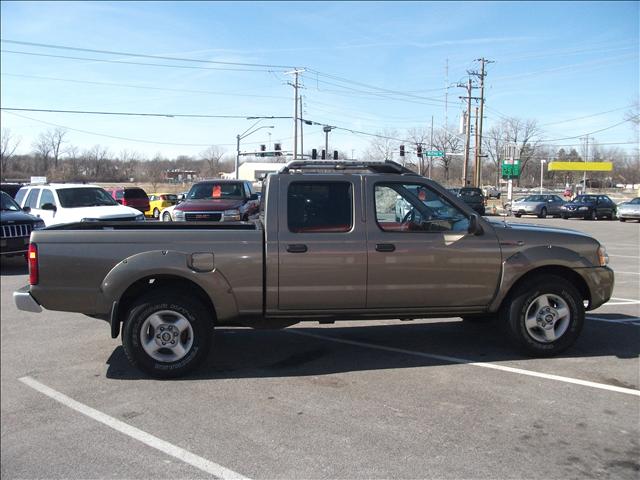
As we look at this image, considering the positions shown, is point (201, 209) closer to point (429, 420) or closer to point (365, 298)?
point (365, 298)

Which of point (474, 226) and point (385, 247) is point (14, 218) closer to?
point (385, 247)

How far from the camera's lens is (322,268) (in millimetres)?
5168

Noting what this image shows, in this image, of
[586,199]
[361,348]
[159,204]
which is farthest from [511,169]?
[361,348]

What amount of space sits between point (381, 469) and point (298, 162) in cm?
312

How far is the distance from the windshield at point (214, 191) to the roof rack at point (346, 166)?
1107 centimetres

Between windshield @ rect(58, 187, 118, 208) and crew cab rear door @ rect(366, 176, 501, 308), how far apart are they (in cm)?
1150

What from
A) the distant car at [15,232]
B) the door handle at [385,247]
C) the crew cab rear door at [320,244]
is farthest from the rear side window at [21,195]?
the door handle at [385,247]

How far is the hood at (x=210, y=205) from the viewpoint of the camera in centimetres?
1554

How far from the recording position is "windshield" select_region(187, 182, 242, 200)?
1648cm

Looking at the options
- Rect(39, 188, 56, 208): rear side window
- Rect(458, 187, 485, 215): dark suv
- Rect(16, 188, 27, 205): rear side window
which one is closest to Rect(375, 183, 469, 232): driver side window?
Rect(39, 188, 56, 208): rear side window

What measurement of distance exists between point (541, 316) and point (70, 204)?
41.7 feet

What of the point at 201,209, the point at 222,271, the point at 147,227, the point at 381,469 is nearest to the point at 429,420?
the point at 381,469

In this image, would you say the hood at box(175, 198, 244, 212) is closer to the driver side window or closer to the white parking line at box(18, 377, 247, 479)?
the driver side window

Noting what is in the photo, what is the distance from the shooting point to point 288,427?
404 centimetres
